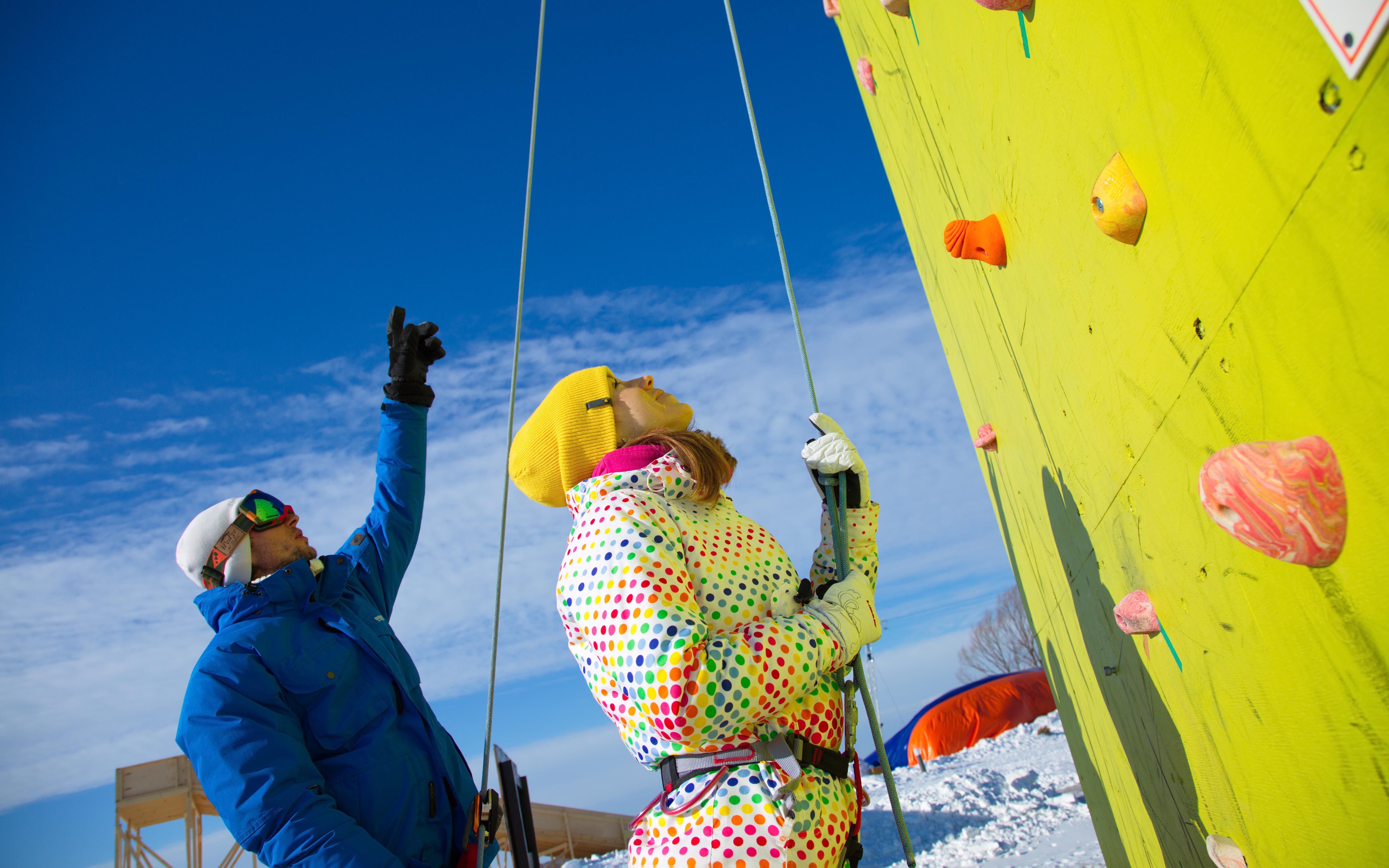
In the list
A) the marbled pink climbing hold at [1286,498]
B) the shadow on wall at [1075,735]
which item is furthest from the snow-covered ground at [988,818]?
the marbled pink climbing hold at [1286,498]

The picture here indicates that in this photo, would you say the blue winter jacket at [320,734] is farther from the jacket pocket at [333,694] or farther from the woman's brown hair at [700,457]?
the woman's brown hair at [700,457]

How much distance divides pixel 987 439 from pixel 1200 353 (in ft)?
5.44

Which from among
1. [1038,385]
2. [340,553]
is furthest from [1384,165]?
[340,553]

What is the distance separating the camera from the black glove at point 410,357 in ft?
10.0

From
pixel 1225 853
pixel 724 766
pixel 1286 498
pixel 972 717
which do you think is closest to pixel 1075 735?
pixel 1225 853

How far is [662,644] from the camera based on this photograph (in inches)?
53.0

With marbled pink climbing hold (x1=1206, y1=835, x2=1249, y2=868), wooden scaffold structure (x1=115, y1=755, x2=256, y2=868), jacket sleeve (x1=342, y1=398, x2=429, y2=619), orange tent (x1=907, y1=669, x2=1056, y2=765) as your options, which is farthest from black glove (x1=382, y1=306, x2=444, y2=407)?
orange tent (x1=907, y1=669, x2=1056, y2=765)

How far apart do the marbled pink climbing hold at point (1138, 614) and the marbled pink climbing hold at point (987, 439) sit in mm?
1113

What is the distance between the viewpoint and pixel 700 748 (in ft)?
4.64

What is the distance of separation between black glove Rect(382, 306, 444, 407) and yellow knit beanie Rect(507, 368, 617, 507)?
124cm

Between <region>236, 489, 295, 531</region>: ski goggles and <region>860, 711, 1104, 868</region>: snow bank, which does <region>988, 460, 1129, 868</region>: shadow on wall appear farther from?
<region>236, 489, 295, 531</region>: ski goggles

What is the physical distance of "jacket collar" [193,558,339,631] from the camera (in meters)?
2.28

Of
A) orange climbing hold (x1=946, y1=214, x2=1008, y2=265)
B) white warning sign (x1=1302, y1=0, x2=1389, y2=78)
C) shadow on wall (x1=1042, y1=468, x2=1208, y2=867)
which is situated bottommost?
shadow on wall (x1=1042, y1=468, x2=1208, y2=867)

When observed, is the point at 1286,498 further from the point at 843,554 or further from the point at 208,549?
the point at 208,549
